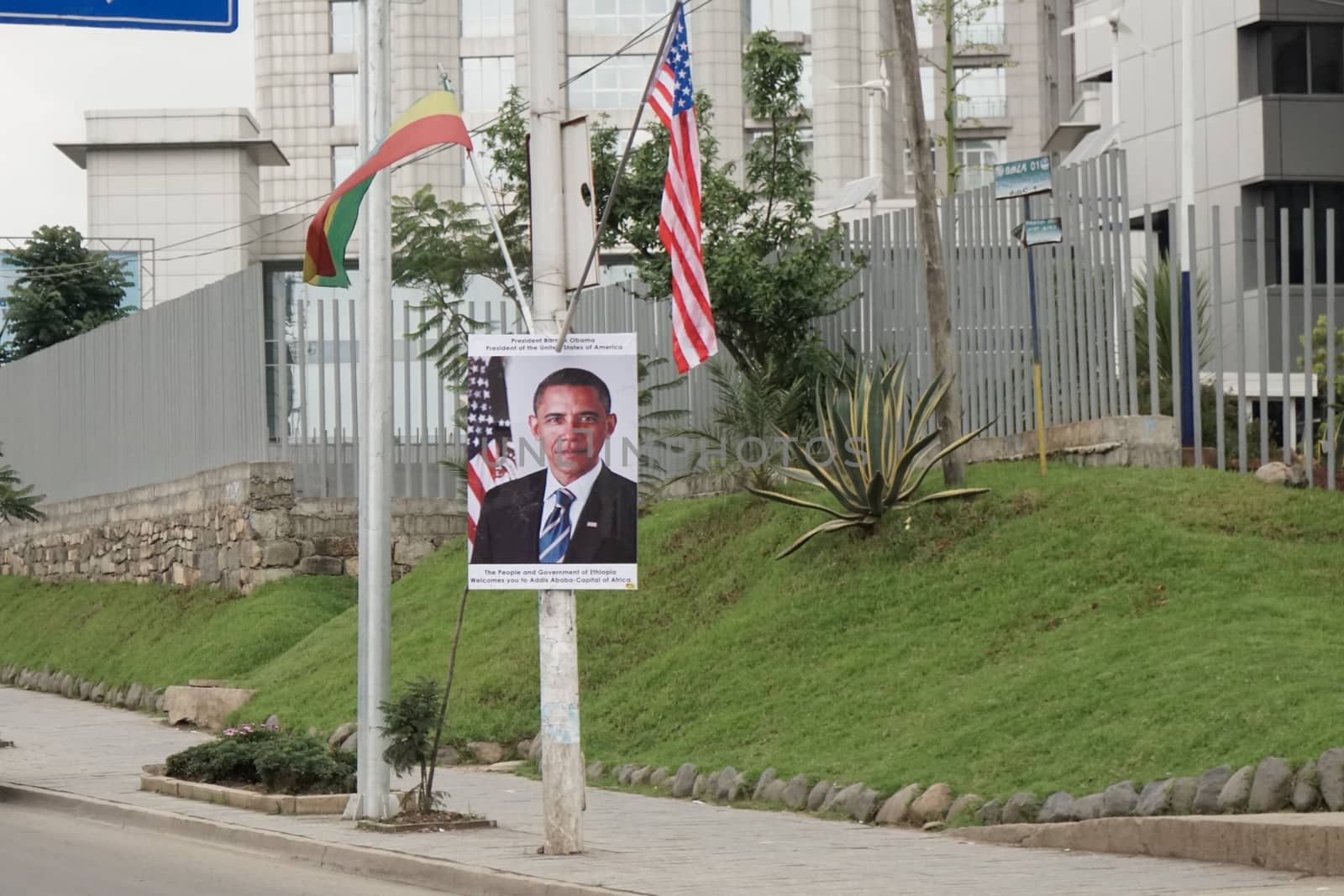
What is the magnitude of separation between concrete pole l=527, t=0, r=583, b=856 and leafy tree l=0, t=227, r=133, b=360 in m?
43.2

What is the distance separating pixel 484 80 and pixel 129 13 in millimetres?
64830

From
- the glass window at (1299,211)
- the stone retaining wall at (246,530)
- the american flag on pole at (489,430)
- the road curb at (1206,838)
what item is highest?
the glass window at (1299,211)

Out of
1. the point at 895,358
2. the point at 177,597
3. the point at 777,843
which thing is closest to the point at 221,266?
the point at 177,597

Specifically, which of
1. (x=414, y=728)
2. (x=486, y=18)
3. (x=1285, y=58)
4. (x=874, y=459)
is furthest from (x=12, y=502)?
(x=486, y=18)

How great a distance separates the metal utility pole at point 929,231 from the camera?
20.6 meters

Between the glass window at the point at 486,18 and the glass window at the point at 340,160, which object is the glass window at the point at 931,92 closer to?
the glass window at the point at 486,18

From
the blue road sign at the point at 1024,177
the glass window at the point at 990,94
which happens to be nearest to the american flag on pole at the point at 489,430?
the blue road sign at the point at 1024,177

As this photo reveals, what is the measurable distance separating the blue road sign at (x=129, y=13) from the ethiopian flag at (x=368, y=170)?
1.29 m

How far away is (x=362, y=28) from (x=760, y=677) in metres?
6.89

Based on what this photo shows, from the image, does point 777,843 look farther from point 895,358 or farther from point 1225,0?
point 1225,0

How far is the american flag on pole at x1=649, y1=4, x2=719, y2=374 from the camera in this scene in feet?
41.6

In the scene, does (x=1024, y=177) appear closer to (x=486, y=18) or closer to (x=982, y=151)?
(x=486, y=18)

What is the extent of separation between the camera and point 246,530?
2877 cm

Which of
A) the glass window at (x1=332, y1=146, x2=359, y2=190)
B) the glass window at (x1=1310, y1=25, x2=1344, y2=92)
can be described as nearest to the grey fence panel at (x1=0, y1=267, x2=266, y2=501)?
the glass window at (x1=1310, y1=25, x2=1344, y2=92)
